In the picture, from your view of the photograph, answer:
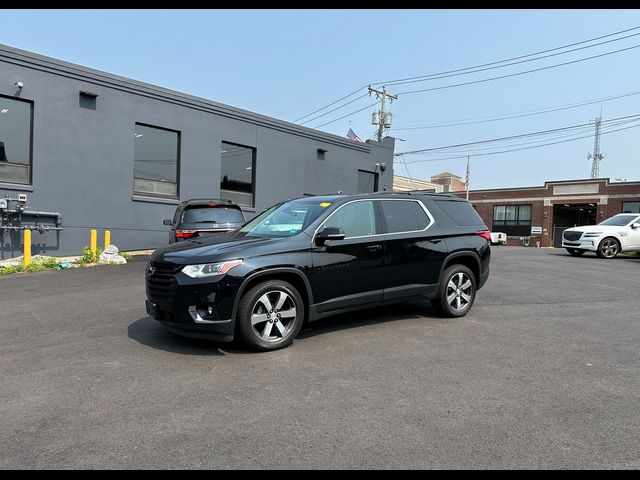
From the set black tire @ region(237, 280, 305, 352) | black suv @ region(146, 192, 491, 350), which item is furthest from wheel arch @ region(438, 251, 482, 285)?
black tire @ region(237, 280, 305, 352)

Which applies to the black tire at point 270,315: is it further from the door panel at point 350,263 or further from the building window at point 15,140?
the building window at point 15,140

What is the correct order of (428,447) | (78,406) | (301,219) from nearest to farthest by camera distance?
(428,447), (78,406), (301,219)

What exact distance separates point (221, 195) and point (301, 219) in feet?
40.3

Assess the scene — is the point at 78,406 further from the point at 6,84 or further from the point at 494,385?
the point at 6,84

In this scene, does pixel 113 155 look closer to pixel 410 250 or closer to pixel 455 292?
Result: pixel 410 250

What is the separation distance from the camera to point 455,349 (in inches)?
198

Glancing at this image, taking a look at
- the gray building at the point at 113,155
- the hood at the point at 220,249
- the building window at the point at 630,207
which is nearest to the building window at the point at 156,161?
the gray building at the point at 113,155

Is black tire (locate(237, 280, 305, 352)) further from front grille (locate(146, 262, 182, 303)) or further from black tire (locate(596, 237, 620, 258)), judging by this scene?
black tire (locate(596, 237, 620, 258))

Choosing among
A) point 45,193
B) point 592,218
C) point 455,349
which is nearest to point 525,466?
point 455,349

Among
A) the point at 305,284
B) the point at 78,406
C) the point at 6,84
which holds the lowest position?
the point at 78,406

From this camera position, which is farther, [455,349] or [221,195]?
[221,195]

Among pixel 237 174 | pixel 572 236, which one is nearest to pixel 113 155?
pixel 237 174

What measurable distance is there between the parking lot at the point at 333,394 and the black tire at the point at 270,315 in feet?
0.51

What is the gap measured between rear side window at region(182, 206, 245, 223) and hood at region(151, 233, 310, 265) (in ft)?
16.4
